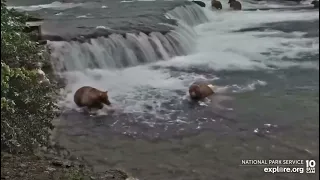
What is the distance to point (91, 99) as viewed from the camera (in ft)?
17.9

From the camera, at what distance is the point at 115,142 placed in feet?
14.5

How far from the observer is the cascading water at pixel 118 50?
7.20 meters

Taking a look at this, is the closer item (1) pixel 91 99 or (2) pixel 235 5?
(1) pixel 91 99

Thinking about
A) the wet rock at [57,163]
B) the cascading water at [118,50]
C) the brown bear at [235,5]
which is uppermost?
the brown bear at [235,5]

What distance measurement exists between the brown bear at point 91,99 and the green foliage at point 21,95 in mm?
2259

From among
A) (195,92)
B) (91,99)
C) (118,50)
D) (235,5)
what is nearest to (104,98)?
(91,99)

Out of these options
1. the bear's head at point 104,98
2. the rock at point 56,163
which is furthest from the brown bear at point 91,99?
the rock at point 56,163

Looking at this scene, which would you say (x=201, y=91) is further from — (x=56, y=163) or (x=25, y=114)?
(x=25, y=114)

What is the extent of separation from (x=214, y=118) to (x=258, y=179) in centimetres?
150

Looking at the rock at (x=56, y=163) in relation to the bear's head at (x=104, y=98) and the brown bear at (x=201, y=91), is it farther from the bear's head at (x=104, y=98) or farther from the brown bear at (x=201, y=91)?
the brown bear at (x=201, y=91)

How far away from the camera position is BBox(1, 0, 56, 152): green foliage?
2381 millimetres

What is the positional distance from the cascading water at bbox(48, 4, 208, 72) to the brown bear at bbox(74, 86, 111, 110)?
4.57 feet

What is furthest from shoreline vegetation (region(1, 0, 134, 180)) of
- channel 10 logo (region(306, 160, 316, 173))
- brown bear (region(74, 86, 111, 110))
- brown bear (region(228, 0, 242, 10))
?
brown bear (region(228, 0, 242, 10))

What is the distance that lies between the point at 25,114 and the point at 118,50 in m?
5.04
